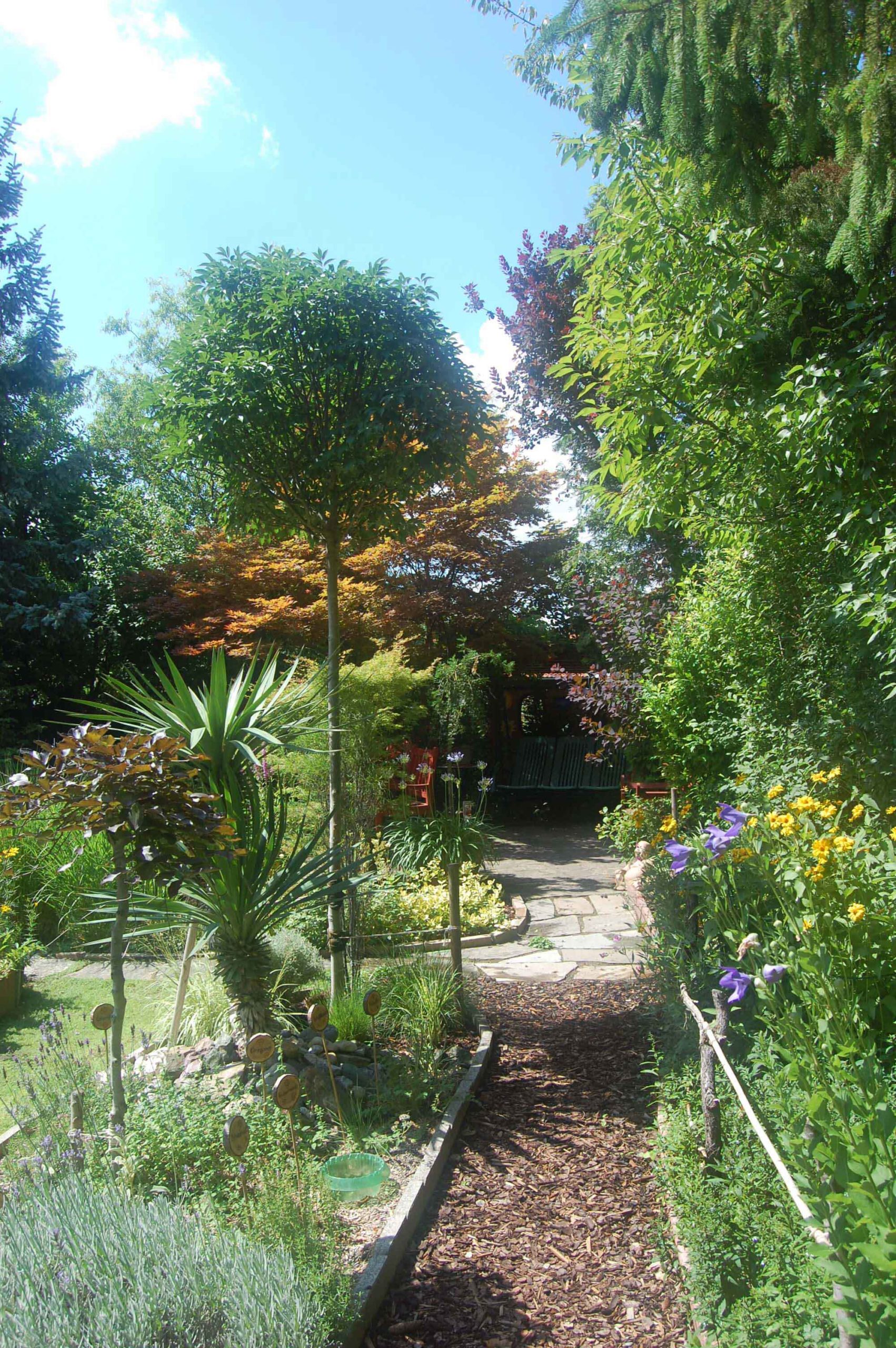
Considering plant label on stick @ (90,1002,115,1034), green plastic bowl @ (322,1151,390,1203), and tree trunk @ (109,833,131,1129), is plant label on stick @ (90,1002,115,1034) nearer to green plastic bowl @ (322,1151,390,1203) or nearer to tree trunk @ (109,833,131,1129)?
tree trunk @ (109,833,131,1129)

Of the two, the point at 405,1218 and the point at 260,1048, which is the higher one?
the point at 260,1048

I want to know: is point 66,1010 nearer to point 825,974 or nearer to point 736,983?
point 736,983

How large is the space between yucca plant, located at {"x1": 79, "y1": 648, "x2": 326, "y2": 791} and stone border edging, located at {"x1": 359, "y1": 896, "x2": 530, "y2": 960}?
148cm

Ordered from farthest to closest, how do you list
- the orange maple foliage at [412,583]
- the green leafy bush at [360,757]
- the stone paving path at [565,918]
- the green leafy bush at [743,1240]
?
the orange maple foliage at [412,583]
the green leafy bush at [360,757]
the stone paving path at [565,918]
the green leafy bush at [743,1240]

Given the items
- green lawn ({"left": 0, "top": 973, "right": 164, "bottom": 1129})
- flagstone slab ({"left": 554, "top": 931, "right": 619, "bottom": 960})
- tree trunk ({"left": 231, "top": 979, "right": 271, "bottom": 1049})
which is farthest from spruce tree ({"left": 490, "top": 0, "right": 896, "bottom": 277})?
flagstone slab ({"left": 554, "top": 931, "right": 619, "bottom": 960})

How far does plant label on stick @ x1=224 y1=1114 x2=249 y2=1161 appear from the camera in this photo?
1.99m

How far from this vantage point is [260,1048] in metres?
2.31

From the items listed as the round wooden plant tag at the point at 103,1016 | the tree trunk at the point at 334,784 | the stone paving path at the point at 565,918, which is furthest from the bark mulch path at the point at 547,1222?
the round wooden plant tag at the point at 103,1016

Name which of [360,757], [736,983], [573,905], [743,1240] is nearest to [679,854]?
[736,983]

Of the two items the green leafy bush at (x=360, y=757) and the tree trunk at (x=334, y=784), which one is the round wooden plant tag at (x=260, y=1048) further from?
the green leafy bush at (x=360, y=757)

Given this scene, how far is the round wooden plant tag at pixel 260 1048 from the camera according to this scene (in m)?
2.28

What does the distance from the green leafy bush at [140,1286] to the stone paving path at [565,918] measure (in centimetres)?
247

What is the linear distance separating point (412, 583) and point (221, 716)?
777 centimetres

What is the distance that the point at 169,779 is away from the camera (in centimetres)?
253
